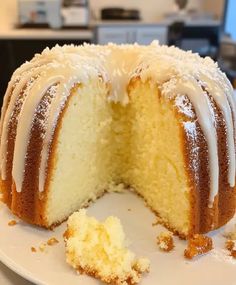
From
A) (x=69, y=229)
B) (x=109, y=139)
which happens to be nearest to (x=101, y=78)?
(x=109, y=139)

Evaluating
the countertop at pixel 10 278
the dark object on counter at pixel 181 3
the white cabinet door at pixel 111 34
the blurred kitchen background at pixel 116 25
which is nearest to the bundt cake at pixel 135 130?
the countertop at pixel 10 278

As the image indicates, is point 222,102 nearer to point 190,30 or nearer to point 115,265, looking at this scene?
point 115,265

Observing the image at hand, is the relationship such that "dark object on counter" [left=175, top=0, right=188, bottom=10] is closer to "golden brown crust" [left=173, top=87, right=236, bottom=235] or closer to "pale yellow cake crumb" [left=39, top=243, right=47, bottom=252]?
"golden brown crust" [left=173, top=87, right=236, bottom=235]

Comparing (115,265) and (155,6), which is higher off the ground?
(155,6)

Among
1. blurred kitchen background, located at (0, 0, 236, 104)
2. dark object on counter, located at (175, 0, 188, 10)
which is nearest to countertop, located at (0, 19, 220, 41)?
blurred kitchen background, located at (0, 0, 236, 104)

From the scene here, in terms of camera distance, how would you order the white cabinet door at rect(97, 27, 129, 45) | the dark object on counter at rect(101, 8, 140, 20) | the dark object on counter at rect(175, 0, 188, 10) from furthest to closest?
the dark object on counter at rect(175, 0, 188, 10)
the dark object on counter at rect(101, 8, 140, 20)
the white cabinet door at rect(97, 27, 129, 45)

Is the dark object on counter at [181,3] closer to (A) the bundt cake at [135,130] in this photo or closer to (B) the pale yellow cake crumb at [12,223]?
(A) the bundt cake at [135,130]
